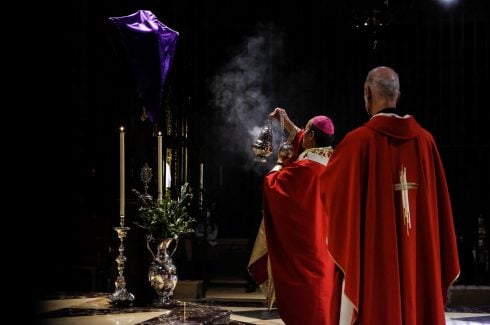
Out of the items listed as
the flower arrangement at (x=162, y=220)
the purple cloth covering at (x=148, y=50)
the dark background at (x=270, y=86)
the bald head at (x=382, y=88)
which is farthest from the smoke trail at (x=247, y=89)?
the bald head at (x=382, y=88)

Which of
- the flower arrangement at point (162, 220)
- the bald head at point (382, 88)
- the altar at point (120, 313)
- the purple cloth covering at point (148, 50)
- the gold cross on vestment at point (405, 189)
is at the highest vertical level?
the purple cloth covering at point (148, 50)

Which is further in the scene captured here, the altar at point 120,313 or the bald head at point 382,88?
the altar at point 120,313

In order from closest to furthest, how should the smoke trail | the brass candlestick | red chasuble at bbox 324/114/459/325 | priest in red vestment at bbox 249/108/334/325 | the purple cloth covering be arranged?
red chasuble at bbox 324/114/459/325 → the brass candlestick → the purple cloth covering → priest in red vestment at bbox 249/108/334/325 → the smoke trail

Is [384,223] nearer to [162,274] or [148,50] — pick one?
[162,274]

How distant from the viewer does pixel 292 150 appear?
5098 millimetres

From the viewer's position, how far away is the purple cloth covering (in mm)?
4277

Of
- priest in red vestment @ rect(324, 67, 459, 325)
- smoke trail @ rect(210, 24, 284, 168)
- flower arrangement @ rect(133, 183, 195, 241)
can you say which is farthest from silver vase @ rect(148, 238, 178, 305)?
smoke trail @ rect(210, 24, 284, 168)

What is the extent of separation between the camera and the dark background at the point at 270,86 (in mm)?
6480

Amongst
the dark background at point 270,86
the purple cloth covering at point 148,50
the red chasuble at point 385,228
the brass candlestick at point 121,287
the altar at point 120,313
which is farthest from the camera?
the dark background at point 270,86

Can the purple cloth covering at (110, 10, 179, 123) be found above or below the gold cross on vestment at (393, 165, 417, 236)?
above

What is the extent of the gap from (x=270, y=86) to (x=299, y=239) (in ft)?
15.5

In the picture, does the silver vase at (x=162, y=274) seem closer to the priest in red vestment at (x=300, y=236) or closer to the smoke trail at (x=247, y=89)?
the priest in red vestment at (x=300, y=236)

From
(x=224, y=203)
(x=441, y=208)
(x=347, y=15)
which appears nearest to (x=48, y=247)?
(x=441, y=208)

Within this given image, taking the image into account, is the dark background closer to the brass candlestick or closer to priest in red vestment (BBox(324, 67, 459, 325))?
the brass candlestick
